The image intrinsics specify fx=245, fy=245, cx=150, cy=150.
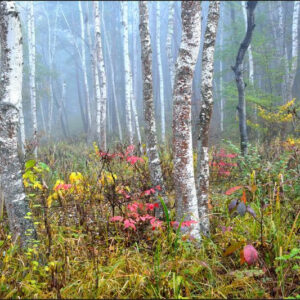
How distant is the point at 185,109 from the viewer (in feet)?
9.24

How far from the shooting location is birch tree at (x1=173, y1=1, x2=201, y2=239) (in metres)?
2.76

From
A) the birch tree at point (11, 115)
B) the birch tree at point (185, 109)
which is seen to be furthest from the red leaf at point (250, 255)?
the birch tree at point (11, 115)

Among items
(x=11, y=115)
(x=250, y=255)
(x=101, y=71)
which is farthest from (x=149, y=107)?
(x=101, y=71)

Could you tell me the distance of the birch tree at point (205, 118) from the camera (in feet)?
10.6

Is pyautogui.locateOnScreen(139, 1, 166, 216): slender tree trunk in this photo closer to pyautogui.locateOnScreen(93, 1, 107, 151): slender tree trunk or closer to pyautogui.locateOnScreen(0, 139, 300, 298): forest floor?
pyautogui.locateOnScreen(0, 139, 300, 298): forest floor

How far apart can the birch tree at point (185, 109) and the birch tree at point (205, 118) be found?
1.32ft

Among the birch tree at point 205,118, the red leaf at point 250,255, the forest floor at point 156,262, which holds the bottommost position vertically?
the forest floor at point 156,262

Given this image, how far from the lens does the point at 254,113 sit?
11.6 metres

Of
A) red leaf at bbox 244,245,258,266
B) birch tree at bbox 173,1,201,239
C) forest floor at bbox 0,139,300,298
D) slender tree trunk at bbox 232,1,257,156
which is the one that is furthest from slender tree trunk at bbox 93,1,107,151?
red leaf at bbox 244,245,258,266

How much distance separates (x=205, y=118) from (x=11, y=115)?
2311mm

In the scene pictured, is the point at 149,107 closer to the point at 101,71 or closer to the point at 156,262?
the point at 156,262

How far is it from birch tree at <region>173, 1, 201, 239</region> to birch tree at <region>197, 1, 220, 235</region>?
40 cm

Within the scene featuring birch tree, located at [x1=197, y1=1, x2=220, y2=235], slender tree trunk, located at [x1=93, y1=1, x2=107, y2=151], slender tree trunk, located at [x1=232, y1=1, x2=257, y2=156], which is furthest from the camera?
slender tree trunk, located at [x1=93, y1=1, x2=107, y2=151]

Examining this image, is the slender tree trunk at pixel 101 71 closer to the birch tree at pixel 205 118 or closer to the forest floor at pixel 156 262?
the forest floor at pixel 156 262
